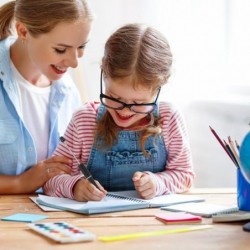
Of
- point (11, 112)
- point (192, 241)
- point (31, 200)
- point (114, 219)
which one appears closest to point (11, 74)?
point (11, 112)

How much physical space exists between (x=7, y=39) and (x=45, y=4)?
0.26 m

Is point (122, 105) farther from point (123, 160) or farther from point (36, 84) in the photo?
point (36, 84)

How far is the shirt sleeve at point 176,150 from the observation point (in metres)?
1.77

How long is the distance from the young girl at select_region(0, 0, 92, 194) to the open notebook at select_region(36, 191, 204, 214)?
6.7 inches

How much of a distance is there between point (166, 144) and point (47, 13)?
0.49 metres

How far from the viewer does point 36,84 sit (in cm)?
208

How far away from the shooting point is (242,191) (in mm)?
1514

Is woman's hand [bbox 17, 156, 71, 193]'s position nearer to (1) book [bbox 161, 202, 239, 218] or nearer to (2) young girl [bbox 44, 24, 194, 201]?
(2) young girl [bbox 44, 24, 194, 201]

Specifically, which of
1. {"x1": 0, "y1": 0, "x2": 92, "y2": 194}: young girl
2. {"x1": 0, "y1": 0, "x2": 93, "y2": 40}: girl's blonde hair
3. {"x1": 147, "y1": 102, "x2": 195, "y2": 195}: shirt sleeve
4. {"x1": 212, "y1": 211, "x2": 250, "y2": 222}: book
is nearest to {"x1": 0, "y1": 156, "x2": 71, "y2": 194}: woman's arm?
{"x1": 0, "y1": 0, "x2": 92, "y2": 194}: young girl

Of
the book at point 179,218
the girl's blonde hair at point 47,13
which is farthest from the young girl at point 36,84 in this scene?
the book at point 179,218

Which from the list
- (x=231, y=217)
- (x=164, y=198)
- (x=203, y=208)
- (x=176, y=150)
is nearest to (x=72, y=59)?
(x=176, y=150)

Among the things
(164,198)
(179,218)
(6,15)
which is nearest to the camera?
(179,218)

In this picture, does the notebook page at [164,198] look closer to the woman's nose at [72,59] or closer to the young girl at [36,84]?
the young girl at [36,84]

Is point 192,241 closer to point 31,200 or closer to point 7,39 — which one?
point 31,200
